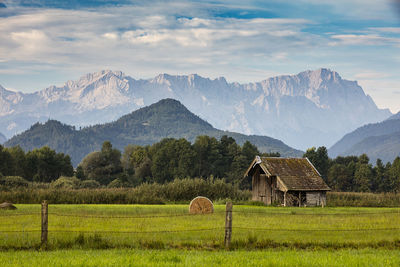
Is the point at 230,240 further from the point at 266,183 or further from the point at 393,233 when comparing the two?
the point at 266,183

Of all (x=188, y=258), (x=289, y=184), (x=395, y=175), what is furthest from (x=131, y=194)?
(x=395, y=175)

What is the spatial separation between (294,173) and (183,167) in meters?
59.2

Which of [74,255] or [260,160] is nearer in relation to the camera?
[74,255]

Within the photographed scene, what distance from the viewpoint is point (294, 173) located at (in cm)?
5272

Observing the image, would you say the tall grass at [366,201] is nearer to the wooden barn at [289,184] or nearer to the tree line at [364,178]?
the wooden barn at [289,184]

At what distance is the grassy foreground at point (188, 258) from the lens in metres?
14.4

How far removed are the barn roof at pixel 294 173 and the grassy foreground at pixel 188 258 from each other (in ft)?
112

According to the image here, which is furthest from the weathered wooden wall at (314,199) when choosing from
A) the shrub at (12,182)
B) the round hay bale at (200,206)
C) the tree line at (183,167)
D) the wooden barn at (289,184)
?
the tree line at (183,167)

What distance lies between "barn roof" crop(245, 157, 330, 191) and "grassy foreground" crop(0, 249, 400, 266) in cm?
3411

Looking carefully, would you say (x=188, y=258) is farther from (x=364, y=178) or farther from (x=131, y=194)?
(x=364, y=178)

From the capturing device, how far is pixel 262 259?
15.1 meters

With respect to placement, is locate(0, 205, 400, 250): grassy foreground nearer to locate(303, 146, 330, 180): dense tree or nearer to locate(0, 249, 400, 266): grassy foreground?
locate(0, 249, 400, 266): grassy foreground

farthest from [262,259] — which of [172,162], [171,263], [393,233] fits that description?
[172,162]

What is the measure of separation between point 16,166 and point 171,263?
97.4 m
